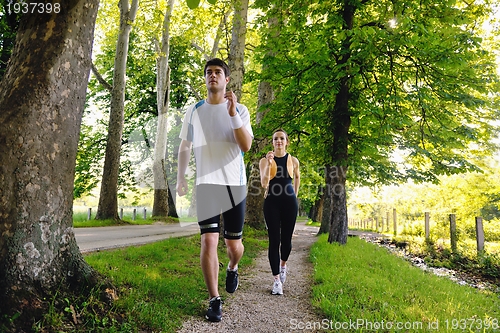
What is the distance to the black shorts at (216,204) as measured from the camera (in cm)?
329

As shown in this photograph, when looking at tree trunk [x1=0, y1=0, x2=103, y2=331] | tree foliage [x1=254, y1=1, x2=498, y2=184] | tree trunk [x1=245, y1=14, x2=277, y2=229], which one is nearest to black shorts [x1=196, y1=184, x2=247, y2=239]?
tree trunk [x1=0, y1=0, x2=103, y2=331]

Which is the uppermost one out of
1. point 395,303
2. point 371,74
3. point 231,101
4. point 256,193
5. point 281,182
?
point 371,74

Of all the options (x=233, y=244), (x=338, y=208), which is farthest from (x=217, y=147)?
(x=338, y=208)

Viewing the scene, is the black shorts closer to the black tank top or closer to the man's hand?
the man's hand

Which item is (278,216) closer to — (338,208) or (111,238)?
(338,208)

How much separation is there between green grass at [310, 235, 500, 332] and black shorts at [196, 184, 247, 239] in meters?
1.39

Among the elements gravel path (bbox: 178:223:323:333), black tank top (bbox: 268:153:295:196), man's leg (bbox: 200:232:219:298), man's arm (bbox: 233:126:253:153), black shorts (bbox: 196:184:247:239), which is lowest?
gravel path (bbox: 178:223:323:333)

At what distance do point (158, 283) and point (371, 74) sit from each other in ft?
26.0

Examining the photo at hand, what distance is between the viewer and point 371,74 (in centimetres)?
941

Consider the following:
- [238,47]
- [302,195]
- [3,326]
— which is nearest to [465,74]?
[238,47]

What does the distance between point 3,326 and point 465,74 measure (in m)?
9.65

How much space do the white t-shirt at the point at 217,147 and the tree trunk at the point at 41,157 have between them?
1.11m

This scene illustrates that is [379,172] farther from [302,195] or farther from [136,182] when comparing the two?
[136,182]

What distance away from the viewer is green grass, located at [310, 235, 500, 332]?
3168mm
